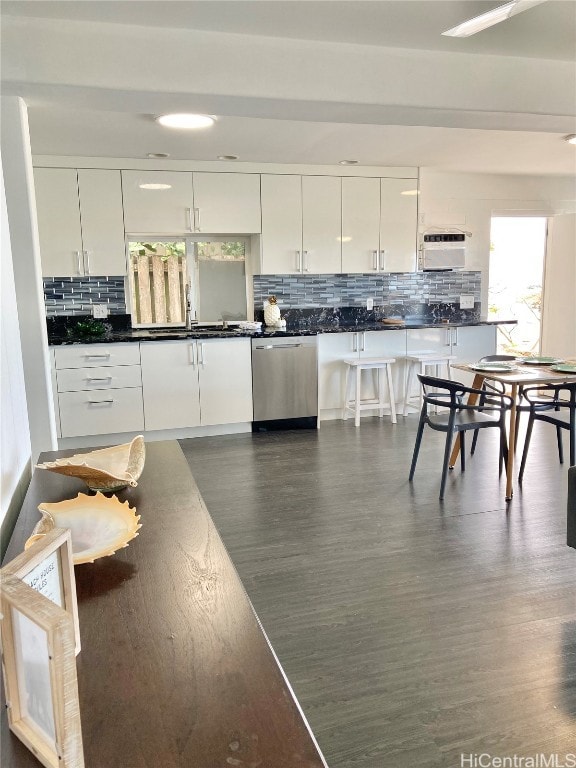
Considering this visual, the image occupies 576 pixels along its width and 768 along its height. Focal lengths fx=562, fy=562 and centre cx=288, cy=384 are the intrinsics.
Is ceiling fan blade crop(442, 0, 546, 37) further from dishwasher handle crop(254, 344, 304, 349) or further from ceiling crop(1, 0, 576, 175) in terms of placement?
dishwasher handle crop(254, 344, 304, 349)

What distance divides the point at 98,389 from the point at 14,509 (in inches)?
134

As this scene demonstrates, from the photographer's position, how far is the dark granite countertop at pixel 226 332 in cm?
480

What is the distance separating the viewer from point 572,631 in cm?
219

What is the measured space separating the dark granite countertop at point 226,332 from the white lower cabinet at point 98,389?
7 cm

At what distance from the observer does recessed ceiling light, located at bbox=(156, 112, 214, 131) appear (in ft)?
11.8

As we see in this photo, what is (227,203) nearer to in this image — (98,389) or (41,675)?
(98,389)

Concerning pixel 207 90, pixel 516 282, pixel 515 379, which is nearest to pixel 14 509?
pixel 207 90

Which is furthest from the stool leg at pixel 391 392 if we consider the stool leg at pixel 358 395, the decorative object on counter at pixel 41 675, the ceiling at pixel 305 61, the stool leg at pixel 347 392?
the decorative object on counter at pixel 41 675

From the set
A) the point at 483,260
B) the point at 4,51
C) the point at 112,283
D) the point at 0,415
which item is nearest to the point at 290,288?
the point at 112,283

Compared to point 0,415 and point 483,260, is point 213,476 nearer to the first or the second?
point 0,415

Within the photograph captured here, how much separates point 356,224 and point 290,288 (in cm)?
93

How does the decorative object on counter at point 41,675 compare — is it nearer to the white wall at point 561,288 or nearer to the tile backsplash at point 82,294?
the tile backsplash at point 82,294

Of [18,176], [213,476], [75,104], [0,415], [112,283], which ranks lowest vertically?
[213,476]
